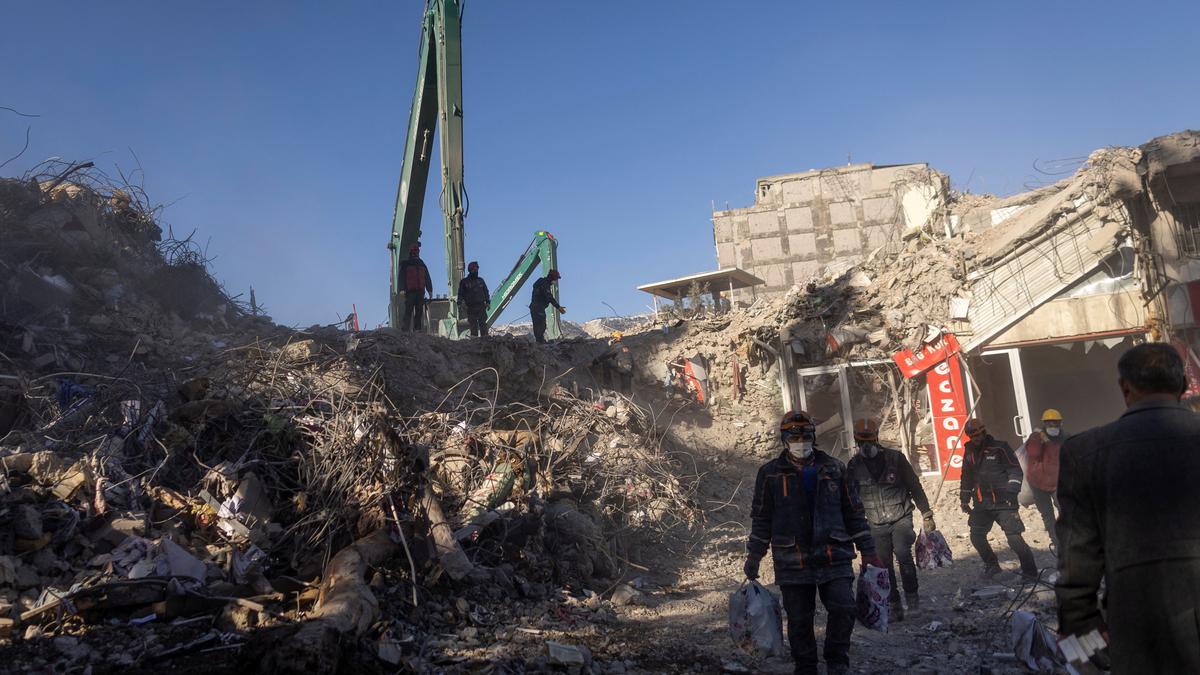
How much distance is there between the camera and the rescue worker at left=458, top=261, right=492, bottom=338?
13062 millimetres

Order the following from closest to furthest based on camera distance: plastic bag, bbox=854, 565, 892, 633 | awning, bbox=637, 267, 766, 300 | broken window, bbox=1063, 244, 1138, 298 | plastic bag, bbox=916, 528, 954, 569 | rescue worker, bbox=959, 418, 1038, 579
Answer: plastic bag, bbox=854, 565, 892, 633 → plastic bag, bbox=916, 528, 954, 569 → rescue worker, bbox=959, 418, 1038, 579 → broken window, bbox=1063, 244, 1138, 298 → awning, bbox=637, 267, 766, 300

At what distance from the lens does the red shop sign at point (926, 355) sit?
11797 mm

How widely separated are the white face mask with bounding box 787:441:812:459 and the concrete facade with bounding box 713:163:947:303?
22964 millimetres

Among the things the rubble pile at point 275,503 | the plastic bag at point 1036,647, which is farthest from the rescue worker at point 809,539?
the rubble pile at point 275,503

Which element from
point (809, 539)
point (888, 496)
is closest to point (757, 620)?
point (809, 539)

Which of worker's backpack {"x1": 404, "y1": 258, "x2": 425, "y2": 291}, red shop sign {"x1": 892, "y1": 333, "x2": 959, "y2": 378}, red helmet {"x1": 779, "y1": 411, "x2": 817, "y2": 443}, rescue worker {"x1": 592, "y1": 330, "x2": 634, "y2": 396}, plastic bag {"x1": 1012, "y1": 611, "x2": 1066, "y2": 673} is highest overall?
worker's backpack {"x1": 404, "y1": 258, "x2": 425, "y2": 291}

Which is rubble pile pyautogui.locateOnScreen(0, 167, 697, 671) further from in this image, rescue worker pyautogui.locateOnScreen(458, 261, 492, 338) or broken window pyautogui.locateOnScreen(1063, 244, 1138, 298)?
broken window pyautogui.locateOnScreen(1063, 244, 1138, 298)

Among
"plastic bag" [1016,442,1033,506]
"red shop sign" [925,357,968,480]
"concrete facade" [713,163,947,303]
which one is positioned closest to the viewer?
"plastic bag" [1016,442,1033,506]

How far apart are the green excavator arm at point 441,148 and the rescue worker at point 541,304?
136cm

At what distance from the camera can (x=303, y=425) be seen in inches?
257

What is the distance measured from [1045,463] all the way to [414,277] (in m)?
9.24

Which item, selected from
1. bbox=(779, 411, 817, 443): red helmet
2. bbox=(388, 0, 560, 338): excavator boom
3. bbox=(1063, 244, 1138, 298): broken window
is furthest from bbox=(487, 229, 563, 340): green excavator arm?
bbox=(779, 411, 817, 443): red helmet

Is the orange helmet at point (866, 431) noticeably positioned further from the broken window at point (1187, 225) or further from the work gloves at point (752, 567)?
the broken window at point (1187, 225)

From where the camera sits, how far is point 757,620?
13.3 ft
